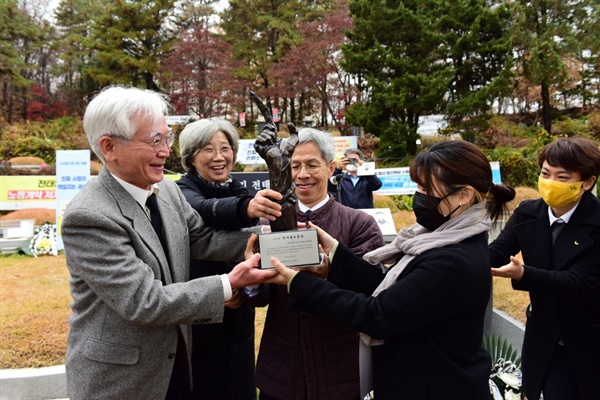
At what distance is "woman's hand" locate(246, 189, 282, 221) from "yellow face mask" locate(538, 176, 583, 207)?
1.35 meters

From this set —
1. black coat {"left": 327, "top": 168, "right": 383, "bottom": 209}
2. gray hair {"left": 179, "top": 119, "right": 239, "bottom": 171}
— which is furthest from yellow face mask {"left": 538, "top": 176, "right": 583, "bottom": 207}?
black coat {"left": 327, "top": 168, "right": 383, "bottom": 209}

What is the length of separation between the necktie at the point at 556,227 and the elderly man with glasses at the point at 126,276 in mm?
1503

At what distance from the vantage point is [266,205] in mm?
1768

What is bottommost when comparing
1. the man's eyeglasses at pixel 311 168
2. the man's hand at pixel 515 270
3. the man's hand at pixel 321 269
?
the man's hand at pixel 515 270

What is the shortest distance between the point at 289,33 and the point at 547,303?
2082cm

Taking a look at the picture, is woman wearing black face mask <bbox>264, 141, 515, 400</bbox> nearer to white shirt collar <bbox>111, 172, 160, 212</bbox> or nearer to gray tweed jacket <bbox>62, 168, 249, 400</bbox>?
gray tweed jacket <bbox>62, 168, 249, 400</bbox>

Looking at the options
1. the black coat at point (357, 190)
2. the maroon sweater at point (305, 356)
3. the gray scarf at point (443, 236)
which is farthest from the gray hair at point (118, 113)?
the black coat at point (357, 190)

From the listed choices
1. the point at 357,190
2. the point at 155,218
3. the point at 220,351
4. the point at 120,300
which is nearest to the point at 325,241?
the point at 155,218

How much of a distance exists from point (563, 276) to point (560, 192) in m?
0.41

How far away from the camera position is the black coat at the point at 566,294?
6.40 ft

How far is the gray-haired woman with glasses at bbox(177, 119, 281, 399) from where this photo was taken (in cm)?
195

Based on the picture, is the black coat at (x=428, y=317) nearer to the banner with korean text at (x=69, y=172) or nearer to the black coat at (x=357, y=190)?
the black coat at (x=357, y=190)

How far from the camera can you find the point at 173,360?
5.29 feet

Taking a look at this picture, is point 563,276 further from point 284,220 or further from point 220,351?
point 220,351
